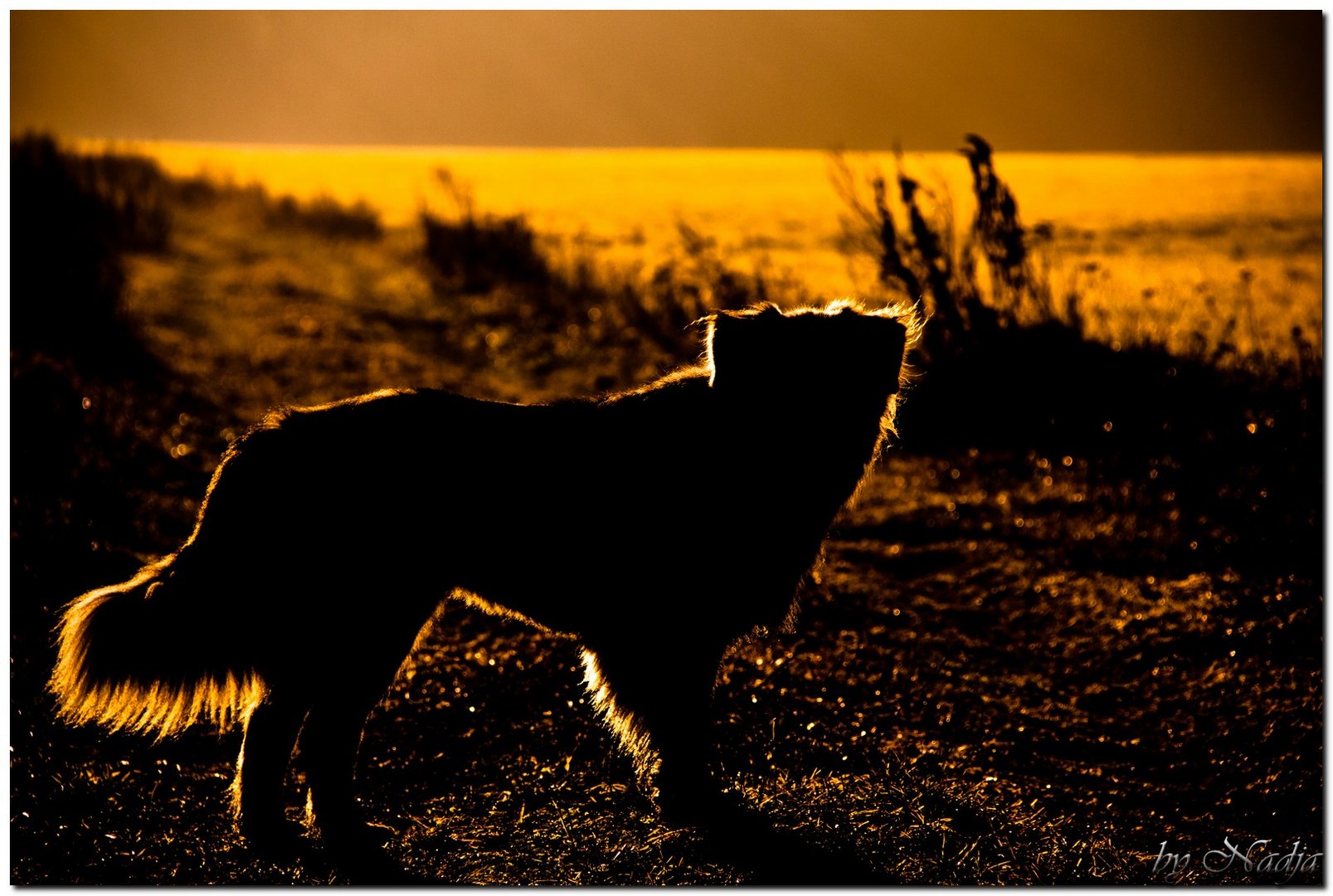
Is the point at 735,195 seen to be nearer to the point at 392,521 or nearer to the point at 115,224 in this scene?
the point at 115,224

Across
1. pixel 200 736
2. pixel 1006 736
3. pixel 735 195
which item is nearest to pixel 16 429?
pixel 200 736

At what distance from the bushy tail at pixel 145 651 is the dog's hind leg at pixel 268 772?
202 mm

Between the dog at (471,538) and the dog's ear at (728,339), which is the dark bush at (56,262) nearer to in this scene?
the dog at (471,538)

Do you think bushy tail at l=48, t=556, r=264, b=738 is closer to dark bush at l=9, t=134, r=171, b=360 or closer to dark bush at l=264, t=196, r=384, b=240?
dark bush at l=9, t=134, r=171, b=360

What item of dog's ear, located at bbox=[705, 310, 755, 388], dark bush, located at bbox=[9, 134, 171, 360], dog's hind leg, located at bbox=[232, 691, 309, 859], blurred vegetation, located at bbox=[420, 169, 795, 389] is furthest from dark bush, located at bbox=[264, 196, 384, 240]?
dog's ear, located at bbox=[705, 310, 755, 388]

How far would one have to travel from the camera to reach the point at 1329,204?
18.1 feet

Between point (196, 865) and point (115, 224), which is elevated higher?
point (115, 224)

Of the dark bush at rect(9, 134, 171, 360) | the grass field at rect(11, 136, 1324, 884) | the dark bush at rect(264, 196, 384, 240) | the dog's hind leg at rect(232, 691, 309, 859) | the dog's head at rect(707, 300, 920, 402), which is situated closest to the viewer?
the dog's head at rect(707, 300, 920, 402)

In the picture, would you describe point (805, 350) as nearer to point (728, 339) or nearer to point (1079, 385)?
point (728, 339)

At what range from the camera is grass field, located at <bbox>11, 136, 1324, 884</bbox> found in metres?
3.50

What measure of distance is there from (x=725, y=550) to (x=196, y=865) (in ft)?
6.46

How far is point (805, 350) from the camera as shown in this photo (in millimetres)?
3010

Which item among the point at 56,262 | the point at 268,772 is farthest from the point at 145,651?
the point at 56,262

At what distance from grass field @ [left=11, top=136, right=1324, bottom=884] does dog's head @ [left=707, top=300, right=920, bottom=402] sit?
1.55 meters
